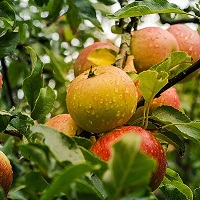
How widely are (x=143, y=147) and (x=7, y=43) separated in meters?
0.44

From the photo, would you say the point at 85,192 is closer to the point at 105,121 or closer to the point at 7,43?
the point at 105,121

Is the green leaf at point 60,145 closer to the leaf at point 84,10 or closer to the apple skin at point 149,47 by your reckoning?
the apple skin at point 149,47

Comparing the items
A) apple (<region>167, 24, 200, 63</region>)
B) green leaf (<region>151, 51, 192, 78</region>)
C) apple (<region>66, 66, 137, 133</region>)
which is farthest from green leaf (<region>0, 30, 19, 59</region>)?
apple (<region>167, 24, 200, 63</region>)

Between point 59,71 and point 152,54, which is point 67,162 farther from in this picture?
point 59,71

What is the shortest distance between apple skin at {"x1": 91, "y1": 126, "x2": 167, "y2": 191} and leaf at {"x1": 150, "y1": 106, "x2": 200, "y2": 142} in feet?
0.25

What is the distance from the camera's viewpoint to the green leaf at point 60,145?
68 centimetres

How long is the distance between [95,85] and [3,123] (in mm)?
188

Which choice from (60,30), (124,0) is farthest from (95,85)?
(60,30)

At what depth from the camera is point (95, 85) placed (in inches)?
38.0

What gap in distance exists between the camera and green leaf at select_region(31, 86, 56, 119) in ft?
3.32

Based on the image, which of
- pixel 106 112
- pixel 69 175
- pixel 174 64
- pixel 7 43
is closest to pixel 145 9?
pixel 174 64

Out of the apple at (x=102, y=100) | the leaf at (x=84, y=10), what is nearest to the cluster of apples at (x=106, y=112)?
the apple at (x=102, y=100)

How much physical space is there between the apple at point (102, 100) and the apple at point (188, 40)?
434 millimetres

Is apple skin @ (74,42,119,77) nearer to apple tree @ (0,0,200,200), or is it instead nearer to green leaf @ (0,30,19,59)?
apple tree @ (0,0,200,200)
